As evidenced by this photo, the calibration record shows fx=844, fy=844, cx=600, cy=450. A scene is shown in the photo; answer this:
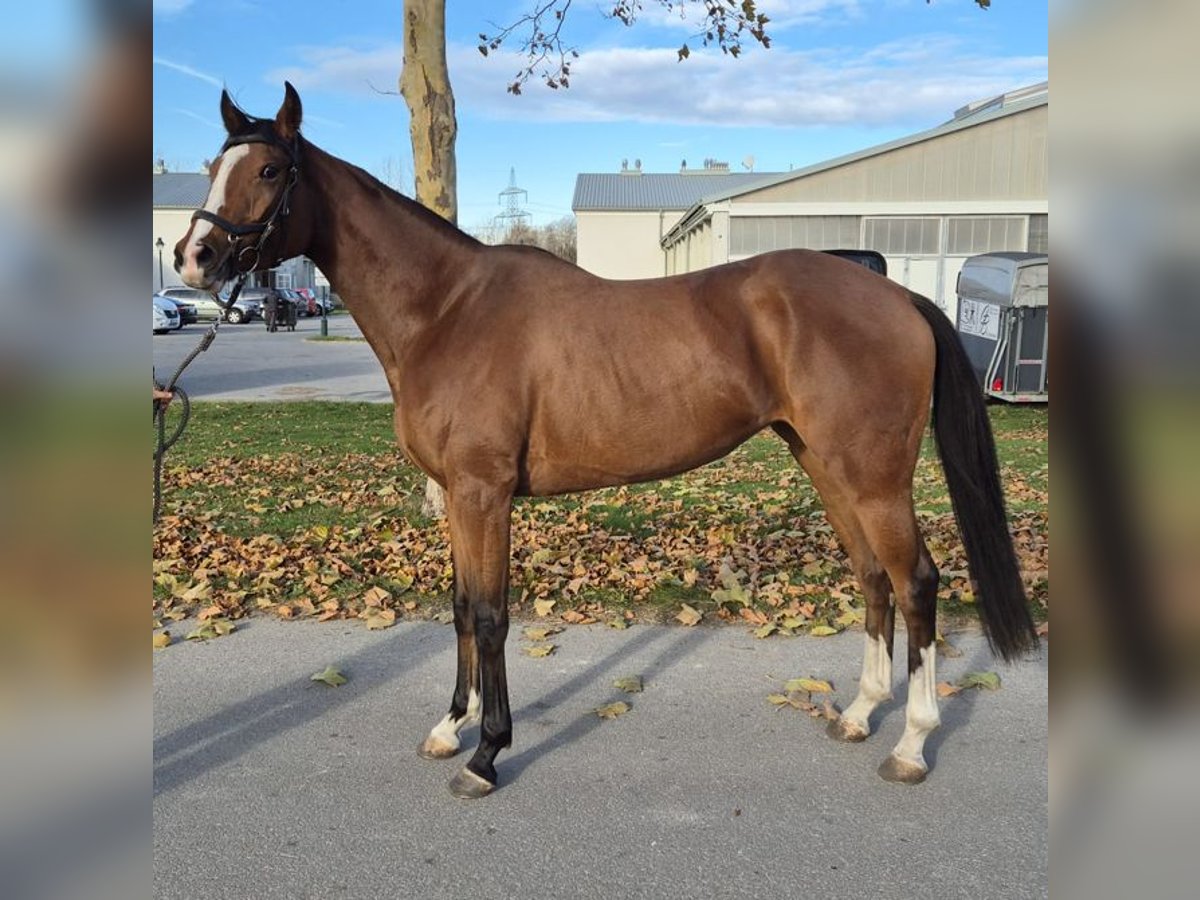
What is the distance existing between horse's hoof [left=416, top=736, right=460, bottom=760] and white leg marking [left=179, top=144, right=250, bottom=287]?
6.03ft

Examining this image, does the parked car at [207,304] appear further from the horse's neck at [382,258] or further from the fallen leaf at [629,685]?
the fallen leaf at [629,685]

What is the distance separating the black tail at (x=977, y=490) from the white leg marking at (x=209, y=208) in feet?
8.23

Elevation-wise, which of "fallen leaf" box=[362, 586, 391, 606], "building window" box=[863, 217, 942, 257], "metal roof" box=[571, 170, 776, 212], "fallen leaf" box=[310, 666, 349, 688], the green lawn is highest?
"metal roof" box=[571, 170, 776, 212]

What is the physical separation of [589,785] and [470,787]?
411 mm

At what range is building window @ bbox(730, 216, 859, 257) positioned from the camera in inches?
950

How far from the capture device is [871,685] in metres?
3.37

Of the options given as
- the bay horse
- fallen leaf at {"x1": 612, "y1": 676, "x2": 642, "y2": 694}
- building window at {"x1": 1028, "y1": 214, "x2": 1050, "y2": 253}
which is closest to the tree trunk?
fallen leaf at {"x1": 612, "y1": 676, "x2": 642, "y2": 694}

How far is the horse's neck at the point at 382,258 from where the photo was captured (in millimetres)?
3168

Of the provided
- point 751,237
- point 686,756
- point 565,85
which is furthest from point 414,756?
point 751,237

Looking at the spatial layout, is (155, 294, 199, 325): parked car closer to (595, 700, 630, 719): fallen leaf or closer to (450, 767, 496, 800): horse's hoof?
(595, 700, 630, 719): fallen leaf

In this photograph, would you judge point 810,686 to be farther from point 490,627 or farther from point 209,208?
point 209,208

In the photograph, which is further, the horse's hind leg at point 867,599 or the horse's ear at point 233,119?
the horse's hind leg at point 867,599

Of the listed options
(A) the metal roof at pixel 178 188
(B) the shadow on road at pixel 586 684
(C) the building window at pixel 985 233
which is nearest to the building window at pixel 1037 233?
(C) the building window at pixel 985 233

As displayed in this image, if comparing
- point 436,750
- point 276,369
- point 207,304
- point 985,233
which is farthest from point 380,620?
point 207,304
